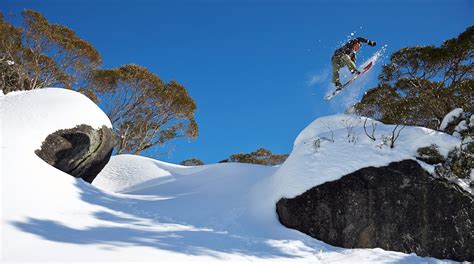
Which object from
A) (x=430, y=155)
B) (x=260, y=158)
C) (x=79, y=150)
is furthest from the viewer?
(x=260, y=158)

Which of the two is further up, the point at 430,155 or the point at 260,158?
the point at 260,158

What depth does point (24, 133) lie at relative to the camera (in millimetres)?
8031

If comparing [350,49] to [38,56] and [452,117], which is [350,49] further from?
[38,56]

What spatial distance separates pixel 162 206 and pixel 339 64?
22.9 ft

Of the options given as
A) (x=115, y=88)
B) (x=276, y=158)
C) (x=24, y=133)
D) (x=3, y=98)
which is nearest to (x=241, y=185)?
(x=24, y=133)

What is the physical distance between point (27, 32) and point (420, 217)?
1759cm

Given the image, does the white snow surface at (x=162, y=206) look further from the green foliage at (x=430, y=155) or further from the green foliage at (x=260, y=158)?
the green foliage at (x=260, y=158)

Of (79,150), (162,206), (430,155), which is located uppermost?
(79,150)

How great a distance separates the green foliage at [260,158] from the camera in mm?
28906

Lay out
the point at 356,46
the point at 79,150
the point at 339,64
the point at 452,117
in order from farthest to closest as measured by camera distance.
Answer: the point at 339,64
the point at 356,46
the point at 79,150
the point at 452,117

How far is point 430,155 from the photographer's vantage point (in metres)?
6.86

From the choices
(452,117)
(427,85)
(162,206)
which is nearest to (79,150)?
(162,206)

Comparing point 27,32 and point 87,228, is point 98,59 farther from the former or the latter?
point 87,228

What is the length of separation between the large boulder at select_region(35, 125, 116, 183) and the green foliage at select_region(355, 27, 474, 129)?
1107 cm
